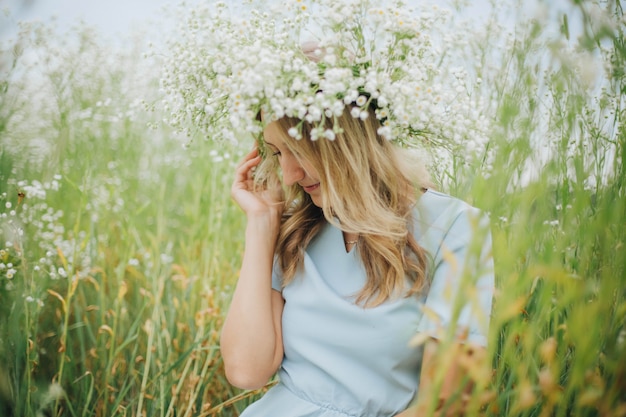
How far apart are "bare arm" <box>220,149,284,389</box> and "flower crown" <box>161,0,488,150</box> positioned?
0.33m

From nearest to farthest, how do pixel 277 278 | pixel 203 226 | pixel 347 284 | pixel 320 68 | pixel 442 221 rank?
pixel 320 68 → pixel 442 221 → pixel 347 284 → pixel 277 278 → pixel 203 226

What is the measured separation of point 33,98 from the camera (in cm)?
219

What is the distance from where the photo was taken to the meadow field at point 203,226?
725mm

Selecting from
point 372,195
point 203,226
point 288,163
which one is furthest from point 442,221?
point 203,226

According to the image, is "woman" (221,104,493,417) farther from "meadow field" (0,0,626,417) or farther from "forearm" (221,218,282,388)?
"meadow field" (0,0,626,417)

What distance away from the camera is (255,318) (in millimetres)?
1402

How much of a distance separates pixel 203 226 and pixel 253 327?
0.89m

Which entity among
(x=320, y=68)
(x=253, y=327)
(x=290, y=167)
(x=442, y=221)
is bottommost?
(x=253, y=327)

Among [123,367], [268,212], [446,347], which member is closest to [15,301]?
[123,367]

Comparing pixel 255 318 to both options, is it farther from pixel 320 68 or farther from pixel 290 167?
pixel 320 68

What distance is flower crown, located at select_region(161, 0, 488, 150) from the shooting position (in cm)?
104

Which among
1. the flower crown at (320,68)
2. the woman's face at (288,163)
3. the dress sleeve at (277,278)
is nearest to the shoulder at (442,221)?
the flower crown at (320,68)

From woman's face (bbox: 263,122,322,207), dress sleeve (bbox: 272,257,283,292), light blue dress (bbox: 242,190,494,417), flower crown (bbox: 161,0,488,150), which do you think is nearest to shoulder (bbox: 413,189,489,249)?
light blue dress (bbox: 242,190,494,417)

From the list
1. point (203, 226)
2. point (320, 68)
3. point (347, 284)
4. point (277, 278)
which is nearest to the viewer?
point (320, 68)
